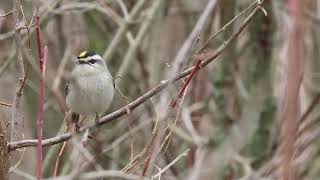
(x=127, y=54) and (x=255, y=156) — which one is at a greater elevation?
(x=127, y=54)

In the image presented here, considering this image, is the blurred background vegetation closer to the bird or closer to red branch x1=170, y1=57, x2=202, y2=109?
the bird

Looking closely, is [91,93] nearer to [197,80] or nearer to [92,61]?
[92,61]

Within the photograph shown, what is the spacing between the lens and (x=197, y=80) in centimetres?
630

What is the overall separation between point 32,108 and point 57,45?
2.25ft

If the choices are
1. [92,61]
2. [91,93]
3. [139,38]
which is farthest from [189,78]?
[139,38]

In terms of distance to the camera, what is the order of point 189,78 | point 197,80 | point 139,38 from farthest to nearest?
point 197,80 → point 139,38 → point 189,78

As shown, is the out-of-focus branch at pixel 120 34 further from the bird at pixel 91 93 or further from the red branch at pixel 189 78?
the red branch at pixel 189 78

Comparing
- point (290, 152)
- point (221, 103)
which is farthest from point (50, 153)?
point (290, 152)

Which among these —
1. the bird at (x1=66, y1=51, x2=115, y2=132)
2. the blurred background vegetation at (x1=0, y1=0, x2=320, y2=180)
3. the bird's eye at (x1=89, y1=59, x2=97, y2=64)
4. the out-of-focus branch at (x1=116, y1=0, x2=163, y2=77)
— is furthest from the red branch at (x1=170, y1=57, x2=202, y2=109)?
the out-of-focus branch at (x1=116, y1=0, x2=163, y2=77)

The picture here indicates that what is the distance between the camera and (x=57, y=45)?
6.62 metres

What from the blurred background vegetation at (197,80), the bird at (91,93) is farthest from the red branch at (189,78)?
the blurred background vegetation at (197,80)

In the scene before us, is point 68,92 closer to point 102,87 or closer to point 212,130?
point 102,87

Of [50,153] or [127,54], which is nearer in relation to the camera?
[50,153]

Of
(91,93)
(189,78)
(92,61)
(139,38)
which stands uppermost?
(139,38)
